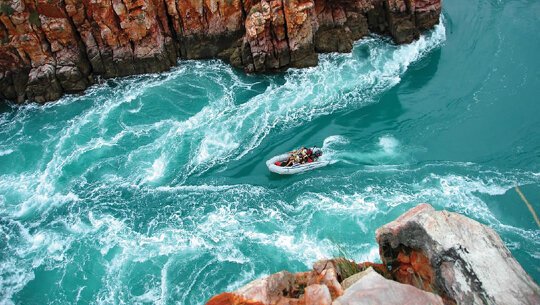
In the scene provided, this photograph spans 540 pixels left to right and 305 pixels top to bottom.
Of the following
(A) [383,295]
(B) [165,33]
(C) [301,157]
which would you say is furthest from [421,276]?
(B) [165,33]

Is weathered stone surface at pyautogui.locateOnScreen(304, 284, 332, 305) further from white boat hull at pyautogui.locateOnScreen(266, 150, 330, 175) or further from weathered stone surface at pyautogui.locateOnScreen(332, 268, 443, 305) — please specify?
white boat hull at pyautogui.locateOnScreen(266, 150, 330, 175)

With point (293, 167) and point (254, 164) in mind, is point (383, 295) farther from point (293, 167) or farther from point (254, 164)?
point (254, 164)

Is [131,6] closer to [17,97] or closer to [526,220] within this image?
[17,97]

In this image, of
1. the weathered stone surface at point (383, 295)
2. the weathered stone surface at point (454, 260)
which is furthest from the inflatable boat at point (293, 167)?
the weathered stone surface at point (383, 295)

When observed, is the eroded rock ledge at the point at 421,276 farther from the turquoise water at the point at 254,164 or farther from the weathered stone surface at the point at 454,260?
the turquoise water at the point at 254,164

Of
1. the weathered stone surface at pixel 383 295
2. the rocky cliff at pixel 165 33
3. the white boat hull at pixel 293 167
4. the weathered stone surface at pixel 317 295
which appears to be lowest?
the white boat hull at pixel 293 167

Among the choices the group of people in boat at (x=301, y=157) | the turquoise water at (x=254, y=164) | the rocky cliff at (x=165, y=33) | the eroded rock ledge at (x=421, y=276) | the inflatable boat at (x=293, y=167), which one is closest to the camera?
the eroded rock ledge at (x=421, y=276)
